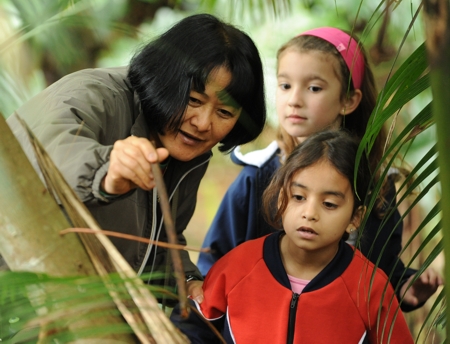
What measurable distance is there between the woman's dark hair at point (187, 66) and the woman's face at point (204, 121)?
0.05 feet

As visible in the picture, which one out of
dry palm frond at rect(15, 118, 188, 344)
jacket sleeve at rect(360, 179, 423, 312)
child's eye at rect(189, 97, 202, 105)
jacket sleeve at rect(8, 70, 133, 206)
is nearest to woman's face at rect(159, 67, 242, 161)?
child's eye at rect(189, 97, 202, 105)

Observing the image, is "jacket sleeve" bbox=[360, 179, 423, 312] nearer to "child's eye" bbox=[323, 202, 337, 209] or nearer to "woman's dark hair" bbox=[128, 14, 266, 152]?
"child's eye" bbox=[323, 202, 337, 209]

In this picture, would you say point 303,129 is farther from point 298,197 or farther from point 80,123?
point 80,123

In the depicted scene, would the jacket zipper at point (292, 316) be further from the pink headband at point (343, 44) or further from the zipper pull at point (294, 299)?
the pink headband at point (343, 44)

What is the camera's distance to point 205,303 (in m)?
1.27

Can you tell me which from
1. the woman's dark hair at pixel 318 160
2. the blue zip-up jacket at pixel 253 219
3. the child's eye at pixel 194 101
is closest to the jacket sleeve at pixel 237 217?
the blue zip-up jacket at pixel 253 219

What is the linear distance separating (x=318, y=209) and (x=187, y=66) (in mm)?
375

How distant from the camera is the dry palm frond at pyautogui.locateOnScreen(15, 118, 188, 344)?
1.59ft

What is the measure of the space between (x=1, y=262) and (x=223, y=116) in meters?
0.50

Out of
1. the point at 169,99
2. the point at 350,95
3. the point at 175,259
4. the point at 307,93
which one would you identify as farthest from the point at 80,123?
the point at 350,95

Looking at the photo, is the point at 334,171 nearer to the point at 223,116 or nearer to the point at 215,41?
the point at 223,116

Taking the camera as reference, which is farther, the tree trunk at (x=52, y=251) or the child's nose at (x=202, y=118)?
the child's nose at (x=202, y=118)

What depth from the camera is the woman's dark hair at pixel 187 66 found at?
124 centimetres

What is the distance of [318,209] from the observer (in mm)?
1241
